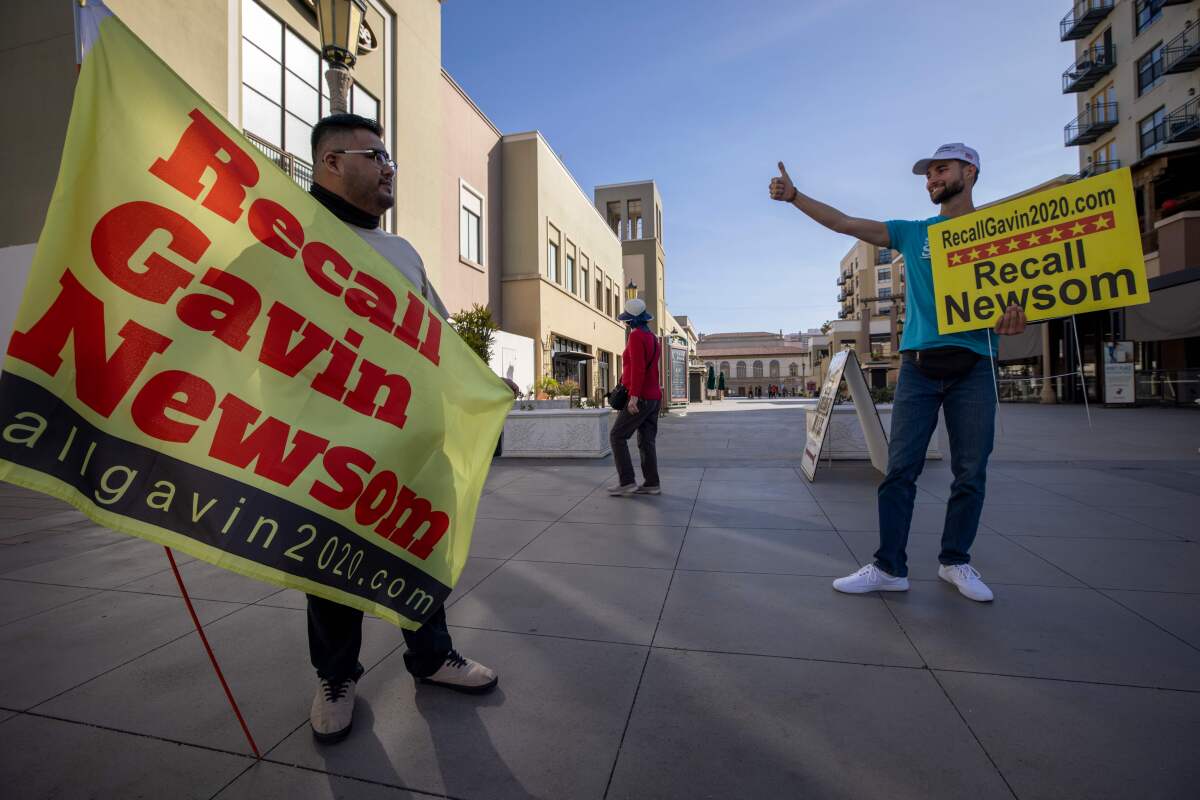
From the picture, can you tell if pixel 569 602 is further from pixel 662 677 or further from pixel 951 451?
pixel 951 451

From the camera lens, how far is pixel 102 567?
3.67 m

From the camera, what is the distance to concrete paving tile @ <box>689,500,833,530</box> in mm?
4516

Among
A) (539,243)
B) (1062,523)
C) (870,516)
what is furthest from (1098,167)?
(870,516)

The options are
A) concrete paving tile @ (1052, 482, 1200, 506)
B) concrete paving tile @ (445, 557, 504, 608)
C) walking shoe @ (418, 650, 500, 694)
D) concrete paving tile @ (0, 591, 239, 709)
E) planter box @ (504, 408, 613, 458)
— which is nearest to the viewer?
walking shoe @ (418, 650, 500, 694)

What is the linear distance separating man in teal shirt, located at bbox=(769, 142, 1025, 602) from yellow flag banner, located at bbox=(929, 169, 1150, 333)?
121 millimetres

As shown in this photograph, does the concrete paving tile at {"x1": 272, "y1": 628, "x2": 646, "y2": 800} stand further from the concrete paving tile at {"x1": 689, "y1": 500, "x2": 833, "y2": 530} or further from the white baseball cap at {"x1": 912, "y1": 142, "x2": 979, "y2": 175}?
the white baseball cap at {"x1": 912, "y1": 142, "x2": 979, "y2": 175}

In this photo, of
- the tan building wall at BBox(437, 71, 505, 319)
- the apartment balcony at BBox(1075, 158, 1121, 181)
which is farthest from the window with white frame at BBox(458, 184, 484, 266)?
the apartment balcony at BBox(1075, 158, 1121, 181)

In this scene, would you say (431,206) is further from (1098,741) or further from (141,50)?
(1098,741)

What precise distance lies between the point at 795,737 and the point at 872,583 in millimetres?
1448

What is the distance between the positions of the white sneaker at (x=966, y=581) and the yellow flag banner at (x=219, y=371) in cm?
256

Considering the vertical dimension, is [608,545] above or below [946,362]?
below

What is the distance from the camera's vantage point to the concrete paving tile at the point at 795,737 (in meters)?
1.60

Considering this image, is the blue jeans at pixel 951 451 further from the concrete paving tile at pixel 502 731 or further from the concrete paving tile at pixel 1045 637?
the concrete paving tile at pixel 502 731

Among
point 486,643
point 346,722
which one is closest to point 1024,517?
point 486,643
